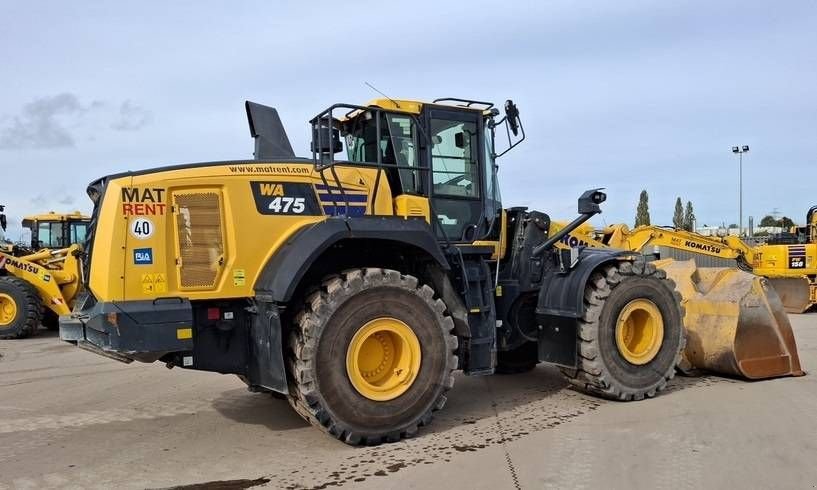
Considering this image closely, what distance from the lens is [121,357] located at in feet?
16.5

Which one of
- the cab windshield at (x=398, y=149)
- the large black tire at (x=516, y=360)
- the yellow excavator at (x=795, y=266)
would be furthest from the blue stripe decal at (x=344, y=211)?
the yellow excavator at (x=795, y=266)

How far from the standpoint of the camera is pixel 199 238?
523 centimetres

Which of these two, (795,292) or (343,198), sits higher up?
(343,198)

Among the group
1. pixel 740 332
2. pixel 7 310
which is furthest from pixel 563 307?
pixel 7 310

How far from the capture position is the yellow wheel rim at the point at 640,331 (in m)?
6.76

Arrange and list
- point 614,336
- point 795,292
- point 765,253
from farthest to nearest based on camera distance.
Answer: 1. point 765,253
2. point 795,292
3. point 614,336

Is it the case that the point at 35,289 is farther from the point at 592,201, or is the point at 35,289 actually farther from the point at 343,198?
the point at 592,201

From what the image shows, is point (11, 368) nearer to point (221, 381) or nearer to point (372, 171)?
point (221, 381)

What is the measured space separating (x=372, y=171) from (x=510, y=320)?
222 cm

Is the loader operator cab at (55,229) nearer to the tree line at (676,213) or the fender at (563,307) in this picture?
the fender at (563,307)

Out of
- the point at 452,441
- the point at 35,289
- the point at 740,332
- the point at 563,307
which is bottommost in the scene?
the point at 452,441

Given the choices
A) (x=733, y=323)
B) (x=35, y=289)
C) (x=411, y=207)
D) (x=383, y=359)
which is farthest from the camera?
(x=35, y=289)

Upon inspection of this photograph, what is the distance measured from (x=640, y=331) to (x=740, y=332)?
4.04 ft

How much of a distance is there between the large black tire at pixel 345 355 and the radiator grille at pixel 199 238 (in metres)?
0.79
